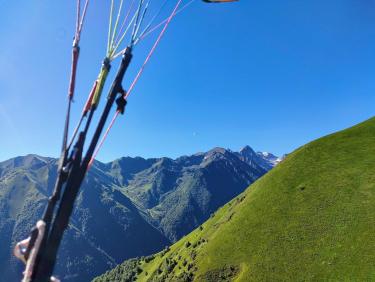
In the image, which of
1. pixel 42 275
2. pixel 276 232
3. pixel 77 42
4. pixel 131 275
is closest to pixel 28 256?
pixel 42 275

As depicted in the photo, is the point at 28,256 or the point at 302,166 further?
the point at 302,166

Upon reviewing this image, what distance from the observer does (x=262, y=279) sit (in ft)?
217

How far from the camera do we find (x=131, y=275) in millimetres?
149500

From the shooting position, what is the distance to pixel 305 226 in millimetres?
76562

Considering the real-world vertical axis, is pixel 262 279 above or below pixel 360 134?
below

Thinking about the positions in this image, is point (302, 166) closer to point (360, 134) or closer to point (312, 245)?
point (360, 134)

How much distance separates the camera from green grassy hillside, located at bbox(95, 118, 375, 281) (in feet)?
212

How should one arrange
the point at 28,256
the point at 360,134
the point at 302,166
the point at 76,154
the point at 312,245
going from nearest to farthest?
the point at 28,256
the point at 76,154
the point at 312,245
the point at 302,166
the point at 360,134

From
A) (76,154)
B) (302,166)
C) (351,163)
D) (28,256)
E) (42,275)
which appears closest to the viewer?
(42,275)

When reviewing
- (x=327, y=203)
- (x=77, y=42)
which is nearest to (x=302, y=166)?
(x=327, y=203)

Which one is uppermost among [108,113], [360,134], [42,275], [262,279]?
[360,134]

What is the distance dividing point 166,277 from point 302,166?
47.4 meters

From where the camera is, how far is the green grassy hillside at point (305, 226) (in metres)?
64.8

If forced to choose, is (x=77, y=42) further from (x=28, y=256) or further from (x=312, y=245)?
(x=312, y=245)
